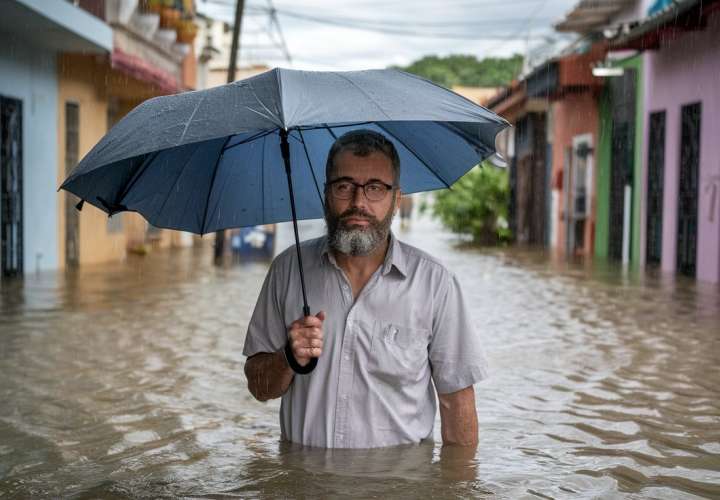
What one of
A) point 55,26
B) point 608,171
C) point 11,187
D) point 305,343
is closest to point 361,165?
point 305,343

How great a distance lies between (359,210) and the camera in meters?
3.57

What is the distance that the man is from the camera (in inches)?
142

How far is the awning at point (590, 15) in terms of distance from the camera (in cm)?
2584

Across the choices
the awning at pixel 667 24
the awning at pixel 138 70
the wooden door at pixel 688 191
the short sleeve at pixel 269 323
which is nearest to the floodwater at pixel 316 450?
the short sleeve at pixel 269 323

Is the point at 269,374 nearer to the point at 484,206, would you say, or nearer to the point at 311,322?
the point at 311,322

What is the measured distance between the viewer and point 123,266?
18656 mm

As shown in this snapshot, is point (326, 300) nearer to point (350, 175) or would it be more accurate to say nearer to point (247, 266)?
point (350, 175)

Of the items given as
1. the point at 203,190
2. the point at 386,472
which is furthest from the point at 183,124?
the point at 386,472

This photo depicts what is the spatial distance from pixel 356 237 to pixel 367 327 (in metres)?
0.30

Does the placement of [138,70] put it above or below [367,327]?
above

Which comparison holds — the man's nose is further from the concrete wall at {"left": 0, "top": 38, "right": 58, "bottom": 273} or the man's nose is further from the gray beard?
the concrete wall at {"left": 0, "top": 38, "right": 58, "bottom": 273}

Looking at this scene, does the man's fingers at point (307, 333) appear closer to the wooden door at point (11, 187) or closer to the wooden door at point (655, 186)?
the wooden door at point (11, 187)

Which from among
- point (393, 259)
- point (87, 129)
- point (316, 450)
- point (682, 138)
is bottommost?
point (316, 450)

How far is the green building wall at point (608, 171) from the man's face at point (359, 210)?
1696 cm
